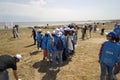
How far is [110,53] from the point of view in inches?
271

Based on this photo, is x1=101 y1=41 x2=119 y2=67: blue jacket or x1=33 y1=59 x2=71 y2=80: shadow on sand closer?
x1=101 y1=41 x2=119 y2=67: blue jacket

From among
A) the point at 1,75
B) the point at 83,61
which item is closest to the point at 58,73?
the point at 83,61

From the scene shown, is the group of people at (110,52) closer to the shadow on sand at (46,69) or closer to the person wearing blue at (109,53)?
the person wearing blue at (109,53)

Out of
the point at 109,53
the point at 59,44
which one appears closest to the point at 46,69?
the point at 59,44

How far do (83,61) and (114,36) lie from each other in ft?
22.2

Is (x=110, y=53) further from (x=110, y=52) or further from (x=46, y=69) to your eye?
(x=46, y=69)

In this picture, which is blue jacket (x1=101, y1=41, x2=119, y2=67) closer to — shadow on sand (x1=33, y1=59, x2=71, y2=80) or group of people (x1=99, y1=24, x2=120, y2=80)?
group of people (x1=99, y1=24, x2=120, y2=80)

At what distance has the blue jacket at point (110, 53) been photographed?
6.81 metres

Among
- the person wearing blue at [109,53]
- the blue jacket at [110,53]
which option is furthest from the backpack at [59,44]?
the blue jacket at [110,53]

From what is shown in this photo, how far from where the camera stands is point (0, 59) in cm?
681

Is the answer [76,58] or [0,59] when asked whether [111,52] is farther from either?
[76,58]

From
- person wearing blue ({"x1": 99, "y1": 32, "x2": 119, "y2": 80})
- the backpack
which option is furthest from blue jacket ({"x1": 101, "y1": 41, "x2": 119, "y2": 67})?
the backpack

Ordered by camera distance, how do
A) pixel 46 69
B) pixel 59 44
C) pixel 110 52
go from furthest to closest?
pixel 46 69
pixel 59 44
pixel 110 52

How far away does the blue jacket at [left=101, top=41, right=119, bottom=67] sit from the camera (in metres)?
6.81
